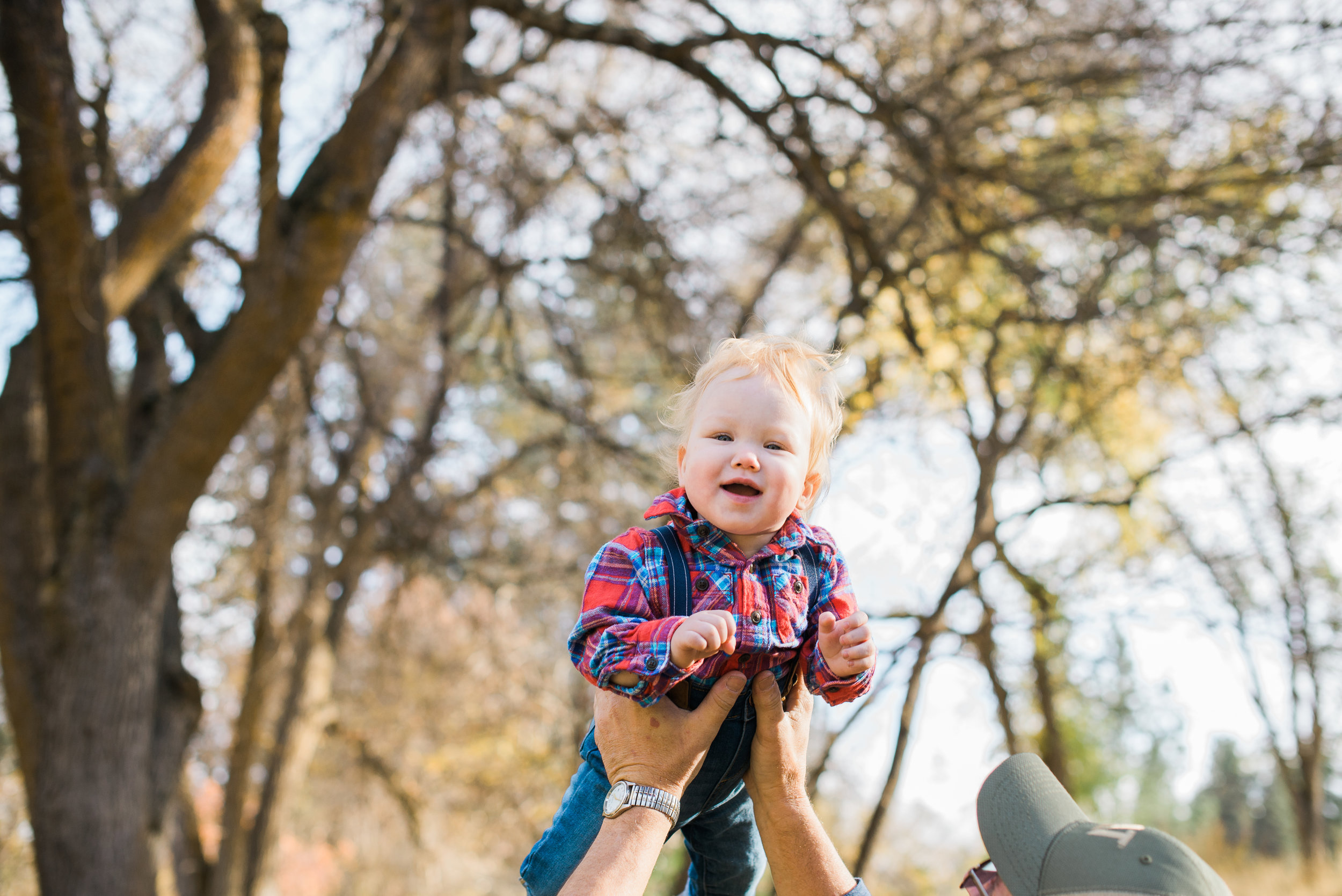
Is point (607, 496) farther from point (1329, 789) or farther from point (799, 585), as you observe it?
point (1329, 789)

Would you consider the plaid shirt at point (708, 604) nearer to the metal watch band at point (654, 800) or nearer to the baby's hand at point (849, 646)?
the baby's hand at point (849, 646)

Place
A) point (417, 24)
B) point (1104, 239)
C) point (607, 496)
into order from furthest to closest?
point (607, 496), point (1104, 239), point (417, 24)

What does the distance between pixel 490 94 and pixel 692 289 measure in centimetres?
151

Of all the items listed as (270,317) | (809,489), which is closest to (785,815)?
(809,489)

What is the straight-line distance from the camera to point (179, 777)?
17.3 ft

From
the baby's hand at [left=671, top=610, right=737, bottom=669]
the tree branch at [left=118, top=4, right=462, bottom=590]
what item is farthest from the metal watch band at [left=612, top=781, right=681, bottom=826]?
the tree branch at [left=118, top=4, right=462, bottom=590]

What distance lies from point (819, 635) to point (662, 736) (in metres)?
0.30

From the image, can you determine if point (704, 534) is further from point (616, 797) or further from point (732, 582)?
point (616, 797)

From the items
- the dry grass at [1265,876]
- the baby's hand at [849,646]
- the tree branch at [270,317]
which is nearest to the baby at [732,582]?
the baby's hand at [849,646]

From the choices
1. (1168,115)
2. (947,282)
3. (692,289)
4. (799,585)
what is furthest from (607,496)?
(799,585)

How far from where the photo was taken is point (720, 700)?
1512 millimetres

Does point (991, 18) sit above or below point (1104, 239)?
above

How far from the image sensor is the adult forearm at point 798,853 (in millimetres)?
1552

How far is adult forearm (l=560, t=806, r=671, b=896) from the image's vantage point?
134 cm
